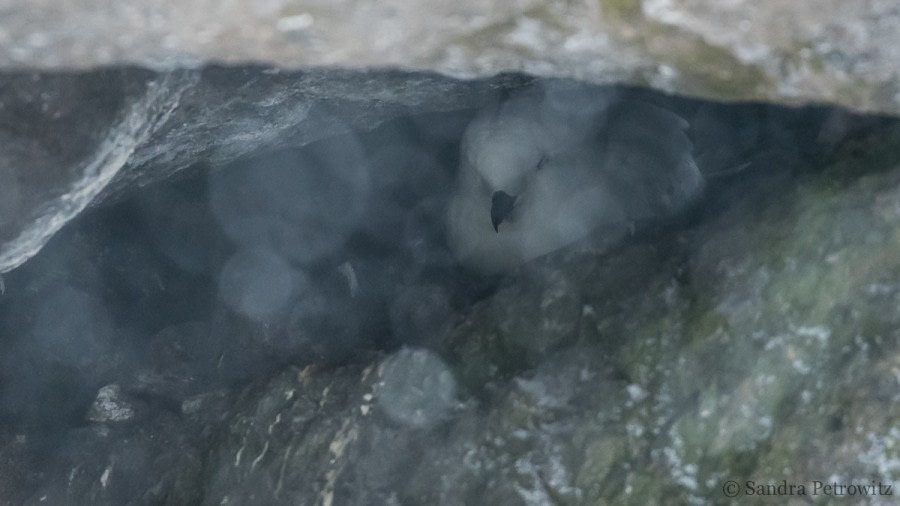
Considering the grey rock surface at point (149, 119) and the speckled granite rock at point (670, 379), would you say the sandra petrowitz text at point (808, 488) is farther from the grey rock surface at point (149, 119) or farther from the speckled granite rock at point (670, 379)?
the grey rock surface at point (149, 119)

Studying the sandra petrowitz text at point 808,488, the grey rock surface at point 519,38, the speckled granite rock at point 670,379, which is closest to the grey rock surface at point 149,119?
the grey rock surface at point 519,38

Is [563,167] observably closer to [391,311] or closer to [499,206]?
[499,206]

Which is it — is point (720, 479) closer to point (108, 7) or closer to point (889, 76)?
point (889, 76)

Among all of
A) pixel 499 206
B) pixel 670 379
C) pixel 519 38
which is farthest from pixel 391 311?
pixel 519 38

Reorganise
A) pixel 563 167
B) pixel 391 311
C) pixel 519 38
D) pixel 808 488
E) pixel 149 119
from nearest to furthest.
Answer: pixel 519 38
pixel 808 488
pixel 149 119
pixel 391 311
pixel 563 167

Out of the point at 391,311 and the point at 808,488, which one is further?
the point at 391,311

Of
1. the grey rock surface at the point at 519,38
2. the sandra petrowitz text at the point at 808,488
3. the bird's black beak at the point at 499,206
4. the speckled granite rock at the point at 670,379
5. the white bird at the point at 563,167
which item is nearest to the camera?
the grey rock surface at the point at 519,38
